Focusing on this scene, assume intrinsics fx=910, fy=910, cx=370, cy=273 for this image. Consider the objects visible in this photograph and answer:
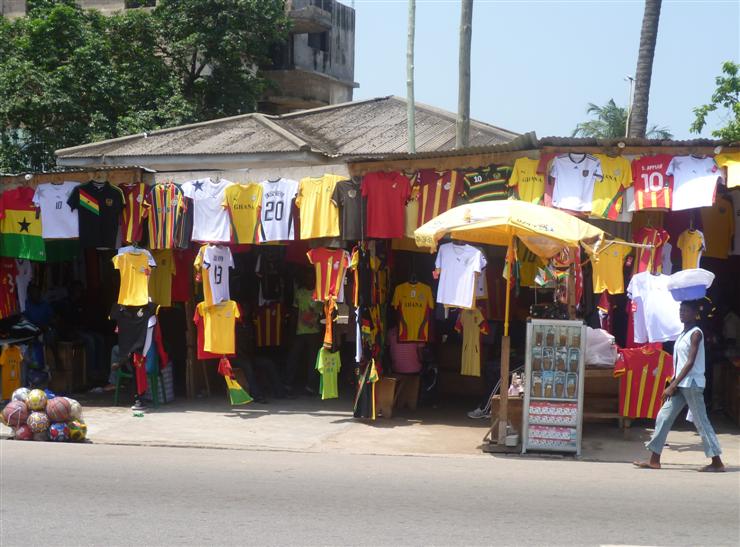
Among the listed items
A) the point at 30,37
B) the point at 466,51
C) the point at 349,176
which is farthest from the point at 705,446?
the point at 30,37

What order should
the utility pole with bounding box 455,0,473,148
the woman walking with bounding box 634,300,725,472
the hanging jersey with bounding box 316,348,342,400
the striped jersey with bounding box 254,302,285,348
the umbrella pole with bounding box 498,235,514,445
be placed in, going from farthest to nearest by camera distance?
the utility pole with bounding box 455,0,473,148 → the striped jersey with bounding box 254,302,285,348 → the hanging jersey with bounding box 316,348,342,400 → the umbrella pole with bounding box 498,235,514,445 → the woman walking with bounding box 634,300,725,472

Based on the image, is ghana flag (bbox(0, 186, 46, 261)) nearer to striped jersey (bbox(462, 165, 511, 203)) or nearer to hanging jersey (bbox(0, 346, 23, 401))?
hanging jersey (bbox(0, 346, 23, 401))

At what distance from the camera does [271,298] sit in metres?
14.5

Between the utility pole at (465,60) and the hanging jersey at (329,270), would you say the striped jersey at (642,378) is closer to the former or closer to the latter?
the hanging jersey at (329,270)

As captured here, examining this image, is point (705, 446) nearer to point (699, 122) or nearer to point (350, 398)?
point (350, 398)

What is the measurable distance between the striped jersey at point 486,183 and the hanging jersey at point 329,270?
188cm

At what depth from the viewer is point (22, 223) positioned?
13.5 m

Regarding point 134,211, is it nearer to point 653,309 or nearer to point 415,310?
point 415,310

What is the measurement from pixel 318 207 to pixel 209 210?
1648 mm

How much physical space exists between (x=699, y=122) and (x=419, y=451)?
16580 mm

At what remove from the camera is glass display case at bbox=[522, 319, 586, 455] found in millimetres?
9867

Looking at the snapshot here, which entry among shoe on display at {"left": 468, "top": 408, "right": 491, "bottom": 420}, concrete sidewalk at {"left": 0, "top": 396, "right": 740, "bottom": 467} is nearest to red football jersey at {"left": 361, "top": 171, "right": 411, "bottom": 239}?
concrete sidewalk at {"left": 0, "top": 396, "right": 740, "bottom": 467}

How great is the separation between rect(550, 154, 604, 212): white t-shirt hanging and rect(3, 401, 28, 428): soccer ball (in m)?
6.89

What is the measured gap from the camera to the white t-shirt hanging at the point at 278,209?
1239 centimetres
